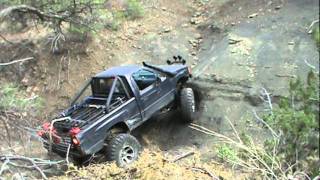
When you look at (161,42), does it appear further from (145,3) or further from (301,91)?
(301,91)

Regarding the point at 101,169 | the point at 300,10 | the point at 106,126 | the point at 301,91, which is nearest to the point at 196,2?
the point at 300,10

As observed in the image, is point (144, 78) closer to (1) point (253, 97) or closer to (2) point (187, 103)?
(2) point (187, 103)

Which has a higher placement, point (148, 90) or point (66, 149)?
point (148, 90)

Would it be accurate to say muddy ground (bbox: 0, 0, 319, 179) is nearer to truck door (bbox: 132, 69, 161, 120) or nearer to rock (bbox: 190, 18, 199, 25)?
rock (bbox: 190, 18, 199, 25)

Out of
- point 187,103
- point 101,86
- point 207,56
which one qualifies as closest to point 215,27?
point 207,56

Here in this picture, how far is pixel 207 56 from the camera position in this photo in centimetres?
1337

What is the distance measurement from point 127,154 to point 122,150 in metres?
0.17

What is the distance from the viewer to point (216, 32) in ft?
47.7

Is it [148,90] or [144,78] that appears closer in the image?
[148,90]

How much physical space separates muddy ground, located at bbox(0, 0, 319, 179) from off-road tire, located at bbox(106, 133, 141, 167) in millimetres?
1289

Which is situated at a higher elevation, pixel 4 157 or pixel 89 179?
pixel 4 157

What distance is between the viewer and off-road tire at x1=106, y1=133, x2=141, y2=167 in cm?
890

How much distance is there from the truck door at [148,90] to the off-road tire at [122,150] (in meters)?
0.88

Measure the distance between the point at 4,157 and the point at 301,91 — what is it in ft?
11.7
